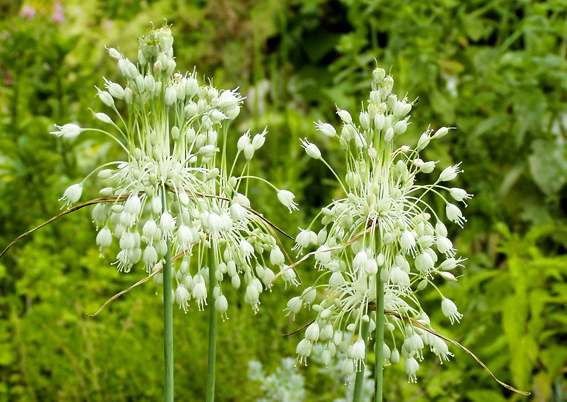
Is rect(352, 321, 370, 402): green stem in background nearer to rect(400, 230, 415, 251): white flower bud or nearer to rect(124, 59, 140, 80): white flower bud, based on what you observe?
rect(400, 230, 415, 251): white flower bud

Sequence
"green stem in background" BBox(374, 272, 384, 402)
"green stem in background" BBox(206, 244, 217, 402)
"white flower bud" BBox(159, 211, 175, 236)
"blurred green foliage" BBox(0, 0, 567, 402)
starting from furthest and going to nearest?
"blurred green foliage" BBox(0, 0, 567, 402) < "green stem in background" BBox(206, 244, 217, 402) < "green stem in background" BBox(374, 272, 384, 402) < "white flower bud" BBox(159, 211, 175, 236)

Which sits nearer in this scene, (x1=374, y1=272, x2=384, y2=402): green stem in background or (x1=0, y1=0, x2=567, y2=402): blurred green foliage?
(x1=374, y1=272, x2=384, y2=402): green stem in background

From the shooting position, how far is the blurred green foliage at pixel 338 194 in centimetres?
307

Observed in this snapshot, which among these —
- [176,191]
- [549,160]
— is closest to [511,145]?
[549,160]

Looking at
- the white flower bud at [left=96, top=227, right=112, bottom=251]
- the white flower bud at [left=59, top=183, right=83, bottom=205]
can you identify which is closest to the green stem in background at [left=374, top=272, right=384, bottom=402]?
the white flower bud at [left=96, top=227, right=112, bottom=251]

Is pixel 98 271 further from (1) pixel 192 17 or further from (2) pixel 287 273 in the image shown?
(1) pixel 192 17

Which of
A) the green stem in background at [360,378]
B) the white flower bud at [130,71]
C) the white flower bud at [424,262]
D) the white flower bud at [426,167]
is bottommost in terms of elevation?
the green stem in background at [360,378]

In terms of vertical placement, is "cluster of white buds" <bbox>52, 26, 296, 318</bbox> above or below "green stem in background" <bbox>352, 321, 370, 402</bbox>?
above

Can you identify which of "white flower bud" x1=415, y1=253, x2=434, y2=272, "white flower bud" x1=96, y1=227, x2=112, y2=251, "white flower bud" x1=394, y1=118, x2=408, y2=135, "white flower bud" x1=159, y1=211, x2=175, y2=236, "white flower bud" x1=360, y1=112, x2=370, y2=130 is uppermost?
"white flower bud" x1=360, y1=112, x2=370, y2=130

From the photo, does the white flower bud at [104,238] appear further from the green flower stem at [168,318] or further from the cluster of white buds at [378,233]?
the cluster of white buds at [378,233]

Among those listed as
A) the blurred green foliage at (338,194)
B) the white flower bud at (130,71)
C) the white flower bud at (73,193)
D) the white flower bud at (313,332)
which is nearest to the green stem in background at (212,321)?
the white flower bud at (313,332)

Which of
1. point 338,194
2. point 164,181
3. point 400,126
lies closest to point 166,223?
point 164,181

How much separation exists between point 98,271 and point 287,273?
90.5 inches

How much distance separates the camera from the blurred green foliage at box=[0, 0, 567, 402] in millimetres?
3074
